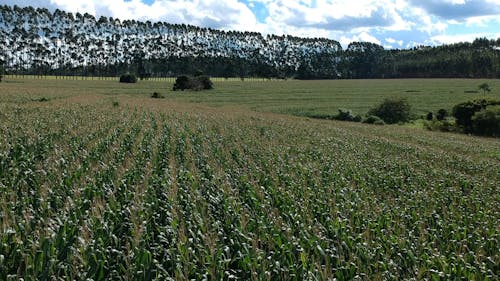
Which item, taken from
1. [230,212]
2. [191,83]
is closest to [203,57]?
[191,83]

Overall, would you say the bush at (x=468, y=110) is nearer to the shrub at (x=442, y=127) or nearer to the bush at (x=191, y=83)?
the shrub at (x=442, y=127)

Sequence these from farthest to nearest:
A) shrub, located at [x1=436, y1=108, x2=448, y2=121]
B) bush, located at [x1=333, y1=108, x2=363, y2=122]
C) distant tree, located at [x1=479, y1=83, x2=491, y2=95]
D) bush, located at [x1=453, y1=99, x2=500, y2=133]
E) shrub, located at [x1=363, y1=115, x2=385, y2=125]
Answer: distant tree, located at [x1=479, y1=83, x2=491, y2=95]
shrub, located at [x1=436, y1=108, x2=448, y2=121]
bush, located at [x1=333, y1=108, x2=363, y2=122]
shrub, located at [x1=363, y1=115, x2=385, y2=125]
bush, located at [x1=453, y1=99, x2=500, y2=133]

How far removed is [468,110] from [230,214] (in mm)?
44475

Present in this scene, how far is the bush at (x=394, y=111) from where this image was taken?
55.4 m

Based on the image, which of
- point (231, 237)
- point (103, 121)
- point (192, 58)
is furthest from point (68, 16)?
point (231, 237)

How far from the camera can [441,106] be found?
2557 inches

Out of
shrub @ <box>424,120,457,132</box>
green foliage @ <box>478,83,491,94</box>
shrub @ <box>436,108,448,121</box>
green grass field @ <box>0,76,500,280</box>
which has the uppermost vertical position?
green foliage @ <box>478,83,491,94</box>

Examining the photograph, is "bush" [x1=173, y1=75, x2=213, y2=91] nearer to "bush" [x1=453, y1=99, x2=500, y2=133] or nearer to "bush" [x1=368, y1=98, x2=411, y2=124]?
"bush" [x1=368, y1=98, x2=411, y2=124]

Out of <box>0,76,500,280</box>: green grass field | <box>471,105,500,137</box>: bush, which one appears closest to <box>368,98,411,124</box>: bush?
<box>471,105,500,137</box>: bush

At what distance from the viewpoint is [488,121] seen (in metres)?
43.3

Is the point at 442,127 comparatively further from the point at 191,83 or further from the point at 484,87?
the point at 191,83

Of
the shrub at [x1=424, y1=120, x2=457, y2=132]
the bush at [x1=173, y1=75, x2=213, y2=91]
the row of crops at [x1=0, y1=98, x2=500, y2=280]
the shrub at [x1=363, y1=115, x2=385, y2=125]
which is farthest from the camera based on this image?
the bush at [x1=173, y1=75, x2=213, y2=91]

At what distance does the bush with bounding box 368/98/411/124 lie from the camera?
55406 mm

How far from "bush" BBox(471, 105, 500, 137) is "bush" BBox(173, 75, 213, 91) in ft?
165
